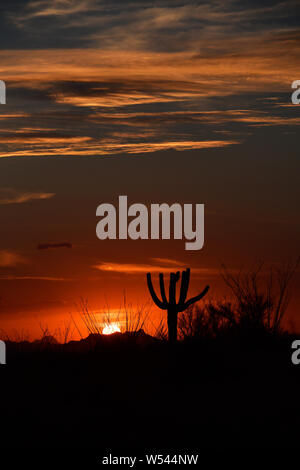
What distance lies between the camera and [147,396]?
47.5 ft

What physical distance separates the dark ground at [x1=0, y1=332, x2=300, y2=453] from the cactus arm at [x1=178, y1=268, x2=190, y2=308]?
1.61m

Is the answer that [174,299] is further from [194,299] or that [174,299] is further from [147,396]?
[147,396]

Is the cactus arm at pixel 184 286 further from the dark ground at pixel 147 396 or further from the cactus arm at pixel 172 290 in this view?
the dark ground at pixel 147 396

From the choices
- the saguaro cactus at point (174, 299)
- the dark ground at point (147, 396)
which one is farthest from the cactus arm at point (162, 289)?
the dark ground at point (147, 396)

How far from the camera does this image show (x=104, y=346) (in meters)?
17.9

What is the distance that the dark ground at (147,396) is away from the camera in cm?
1210

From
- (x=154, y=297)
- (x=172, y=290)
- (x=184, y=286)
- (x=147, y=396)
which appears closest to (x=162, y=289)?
(x=154, y=297)

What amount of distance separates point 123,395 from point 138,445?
273cm

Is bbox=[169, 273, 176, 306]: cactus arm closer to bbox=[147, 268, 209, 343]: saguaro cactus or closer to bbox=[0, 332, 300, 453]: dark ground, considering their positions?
bbox=[147, 268, 209, 343]: saguaro cactus

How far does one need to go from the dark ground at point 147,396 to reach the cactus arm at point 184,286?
161cm

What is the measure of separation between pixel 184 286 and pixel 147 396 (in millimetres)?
6406

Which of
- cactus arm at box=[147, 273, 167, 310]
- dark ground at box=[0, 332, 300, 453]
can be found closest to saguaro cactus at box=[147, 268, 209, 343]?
cactus arm at box=[147, 273, 167, 310]
